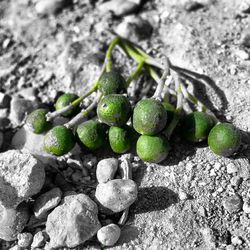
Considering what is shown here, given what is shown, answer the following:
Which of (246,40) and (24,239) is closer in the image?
(24,239)

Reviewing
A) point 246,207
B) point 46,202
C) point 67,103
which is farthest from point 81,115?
point 246,207

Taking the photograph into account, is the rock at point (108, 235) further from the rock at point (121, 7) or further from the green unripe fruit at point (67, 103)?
the rock at point (121, 7)

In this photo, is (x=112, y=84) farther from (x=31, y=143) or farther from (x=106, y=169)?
(x=31, y=143)

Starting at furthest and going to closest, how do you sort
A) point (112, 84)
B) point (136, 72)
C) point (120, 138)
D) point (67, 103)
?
point (136, 72)
point (67, 103)
point (112, 84)
point (120, 138)

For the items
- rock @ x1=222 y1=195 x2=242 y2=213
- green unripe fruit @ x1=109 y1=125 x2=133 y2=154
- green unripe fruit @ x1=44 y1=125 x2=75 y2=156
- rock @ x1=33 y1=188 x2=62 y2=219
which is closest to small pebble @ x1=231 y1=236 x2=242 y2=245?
rock @ x1=222 y1=195 x2=242 y2=213

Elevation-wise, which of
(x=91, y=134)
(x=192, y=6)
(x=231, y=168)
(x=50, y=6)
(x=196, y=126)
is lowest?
(x=231, y=168)

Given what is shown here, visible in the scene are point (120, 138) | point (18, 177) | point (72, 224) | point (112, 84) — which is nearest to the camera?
point (72, 224)
